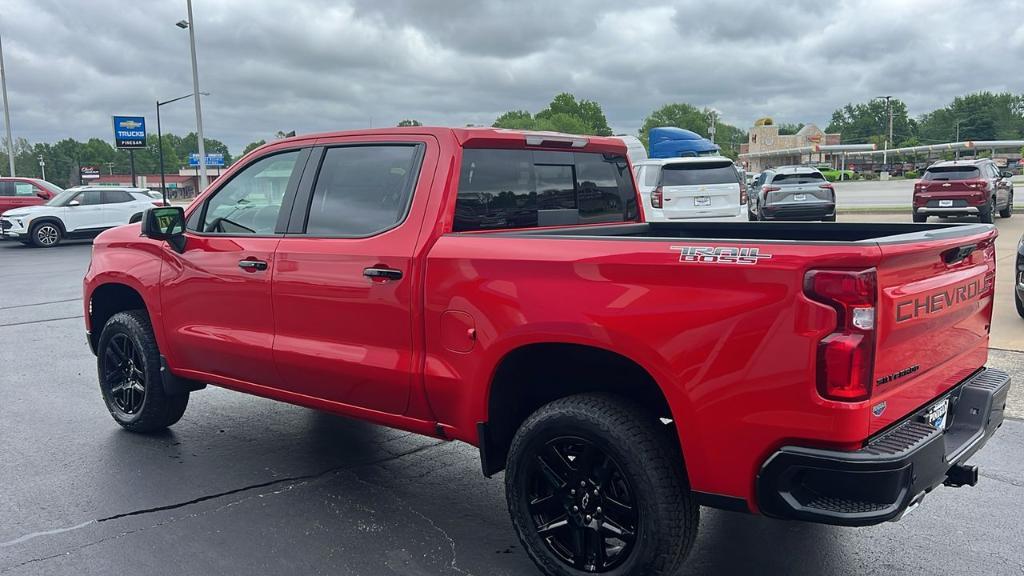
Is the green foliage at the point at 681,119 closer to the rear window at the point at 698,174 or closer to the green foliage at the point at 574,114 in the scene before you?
the green foliage at the point at 574,114

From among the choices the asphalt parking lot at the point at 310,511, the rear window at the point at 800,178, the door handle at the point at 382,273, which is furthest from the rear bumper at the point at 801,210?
the door handle at the point at 382,273

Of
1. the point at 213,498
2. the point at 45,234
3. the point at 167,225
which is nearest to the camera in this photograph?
the point at 213,498

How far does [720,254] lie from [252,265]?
263 centimetres

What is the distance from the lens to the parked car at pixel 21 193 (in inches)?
931

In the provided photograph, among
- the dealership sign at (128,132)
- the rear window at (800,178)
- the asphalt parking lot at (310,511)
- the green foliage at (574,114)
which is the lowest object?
the asphalt parking lot at (310,511)

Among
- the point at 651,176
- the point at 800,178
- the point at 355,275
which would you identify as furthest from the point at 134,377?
the point at 800,178

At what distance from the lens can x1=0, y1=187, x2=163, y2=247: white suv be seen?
21.4 metres

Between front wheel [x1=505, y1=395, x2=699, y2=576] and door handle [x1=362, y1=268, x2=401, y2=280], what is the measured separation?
3.00ft

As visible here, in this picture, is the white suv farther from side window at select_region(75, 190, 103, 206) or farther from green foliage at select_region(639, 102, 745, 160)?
green foliage at select_region(639, 102, 745, 160)

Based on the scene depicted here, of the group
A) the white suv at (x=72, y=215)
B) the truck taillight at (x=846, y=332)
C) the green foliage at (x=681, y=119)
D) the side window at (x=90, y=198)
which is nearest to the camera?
the truck taillight at (x=846, y=332)

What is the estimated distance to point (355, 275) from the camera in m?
3.81

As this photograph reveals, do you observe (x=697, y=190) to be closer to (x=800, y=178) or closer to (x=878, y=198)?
(x=800, y=178)

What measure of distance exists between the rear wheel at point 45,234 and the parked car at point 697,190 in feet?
53.9

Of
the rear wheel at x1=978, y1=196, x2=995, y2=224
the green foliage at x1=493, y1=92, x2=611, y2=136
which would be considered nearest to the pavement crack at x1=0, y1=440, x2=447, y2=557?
the rear wheel at x1=978, y1=196, x2=995, y2=224
